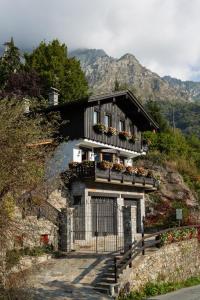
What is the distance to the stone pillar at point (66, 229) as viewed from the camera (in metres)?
21.3

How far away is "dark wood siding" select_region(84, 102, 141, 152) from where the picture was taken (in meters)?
30.3

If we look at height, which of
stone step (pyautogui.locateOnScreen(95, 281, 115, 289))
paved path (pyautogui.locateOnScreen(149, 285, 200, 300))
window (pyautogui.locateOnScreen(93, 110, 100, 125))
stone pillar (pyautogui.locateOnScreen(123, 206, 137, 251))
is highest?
window (pyautogui.locateOnScreen(93, 110, 100, 125))

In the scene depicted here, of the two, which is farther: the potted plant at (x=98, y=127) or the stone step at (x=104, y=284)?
the potted plant at (x=98, y=127)

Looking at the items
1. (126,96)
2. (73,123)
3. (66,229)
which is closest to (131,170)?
(73,123)

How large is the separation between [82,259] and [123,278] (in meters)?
2.82

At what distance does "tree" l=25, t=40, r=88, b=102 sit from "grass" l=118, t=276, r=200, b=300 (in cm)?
2935

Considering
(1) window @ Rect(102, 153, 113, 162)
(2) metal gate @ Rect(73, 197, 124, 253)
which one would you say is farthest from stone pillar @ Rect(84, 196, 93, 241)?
(1) window @ Rect(102, 153, 113, 162)

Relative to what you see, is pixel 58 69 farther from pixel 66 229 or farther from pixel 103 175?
pixel 66 229

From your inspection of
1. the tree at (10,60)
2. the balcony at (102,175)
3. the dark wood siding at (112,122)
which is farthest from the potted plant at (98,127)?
the tree at (10,60)

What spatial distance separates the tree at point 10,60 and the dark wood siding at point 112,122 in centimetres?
1883

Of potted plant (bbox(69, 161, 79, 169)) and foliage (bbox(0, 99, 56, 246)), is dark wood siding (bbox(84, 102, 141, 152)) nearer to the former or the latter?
potted plant (bbox(69, 161, 79, 169))

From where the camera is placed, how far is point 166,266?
69.5 ft

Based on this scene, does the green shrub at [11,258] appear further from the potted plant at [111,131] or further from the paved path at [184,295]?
the potted plant at [111,131]

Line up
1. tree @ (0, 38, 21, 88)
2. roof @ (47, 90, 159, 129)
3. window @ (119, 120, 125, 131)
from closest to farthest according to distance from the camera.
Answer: roof @ (47, 90, 159, 129), window @ (119, 120, 125, 131), tree @ (0, 38, 21, 88)
